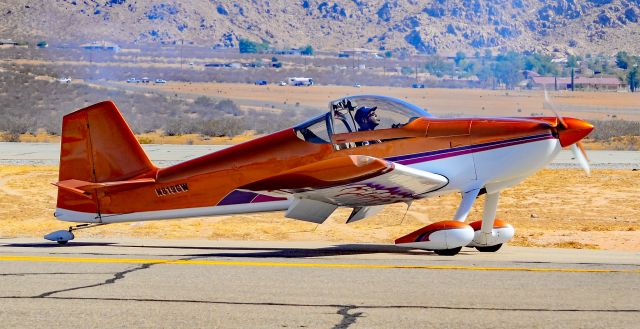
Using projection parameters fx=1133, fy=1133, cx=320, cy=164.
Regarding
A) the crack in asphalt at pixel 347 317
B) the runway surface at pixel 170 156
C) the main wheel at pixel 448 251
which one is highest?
the crack in asphalt at pixel 347 317

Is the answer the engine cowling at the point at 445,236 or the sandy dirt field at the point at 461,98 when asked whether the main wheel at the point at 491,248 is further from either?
the sandy dirt field at the point at 461,98

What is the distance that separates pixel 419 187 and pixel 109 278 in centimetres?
453

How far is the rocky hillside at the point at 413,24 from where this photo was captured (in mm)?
132875

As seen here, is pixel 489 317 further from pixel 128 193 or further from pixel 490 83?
pixel 490 83

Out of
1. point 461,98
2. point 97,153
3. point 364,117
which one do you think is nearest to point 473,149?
point 364,117

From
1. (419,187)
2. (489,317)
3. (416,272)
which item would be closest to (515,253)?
(419,187)

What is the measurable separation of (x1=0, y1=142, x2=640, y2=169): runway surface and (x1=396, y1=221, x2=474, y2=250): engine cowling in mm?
17573

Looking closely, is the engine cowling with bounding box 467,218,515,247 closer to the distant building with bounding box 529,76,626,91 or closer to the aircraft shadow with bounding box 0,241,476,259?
the aircraft shadow with bounding box 0,241,476,259

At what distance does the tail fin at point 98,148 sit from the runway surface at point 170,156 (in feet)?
51.7

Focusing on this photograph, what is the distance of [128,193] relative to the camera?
53.6 ft

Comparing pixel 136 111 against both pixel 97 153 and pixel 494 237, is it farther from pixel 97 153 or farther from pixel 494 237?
pixel 494 237

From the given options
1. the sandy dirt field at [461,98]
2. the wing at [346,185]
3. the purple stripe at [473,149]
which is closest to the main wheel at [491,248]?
the wing at [346,185]

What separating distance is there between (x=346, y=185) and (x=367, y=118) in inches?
40.7

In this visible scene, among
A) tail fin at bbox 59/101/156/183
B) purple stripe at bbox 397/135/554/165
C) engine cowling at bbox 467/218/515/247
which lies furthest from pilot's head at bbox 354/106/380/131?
tail fin at bbox 59/101/156/183
